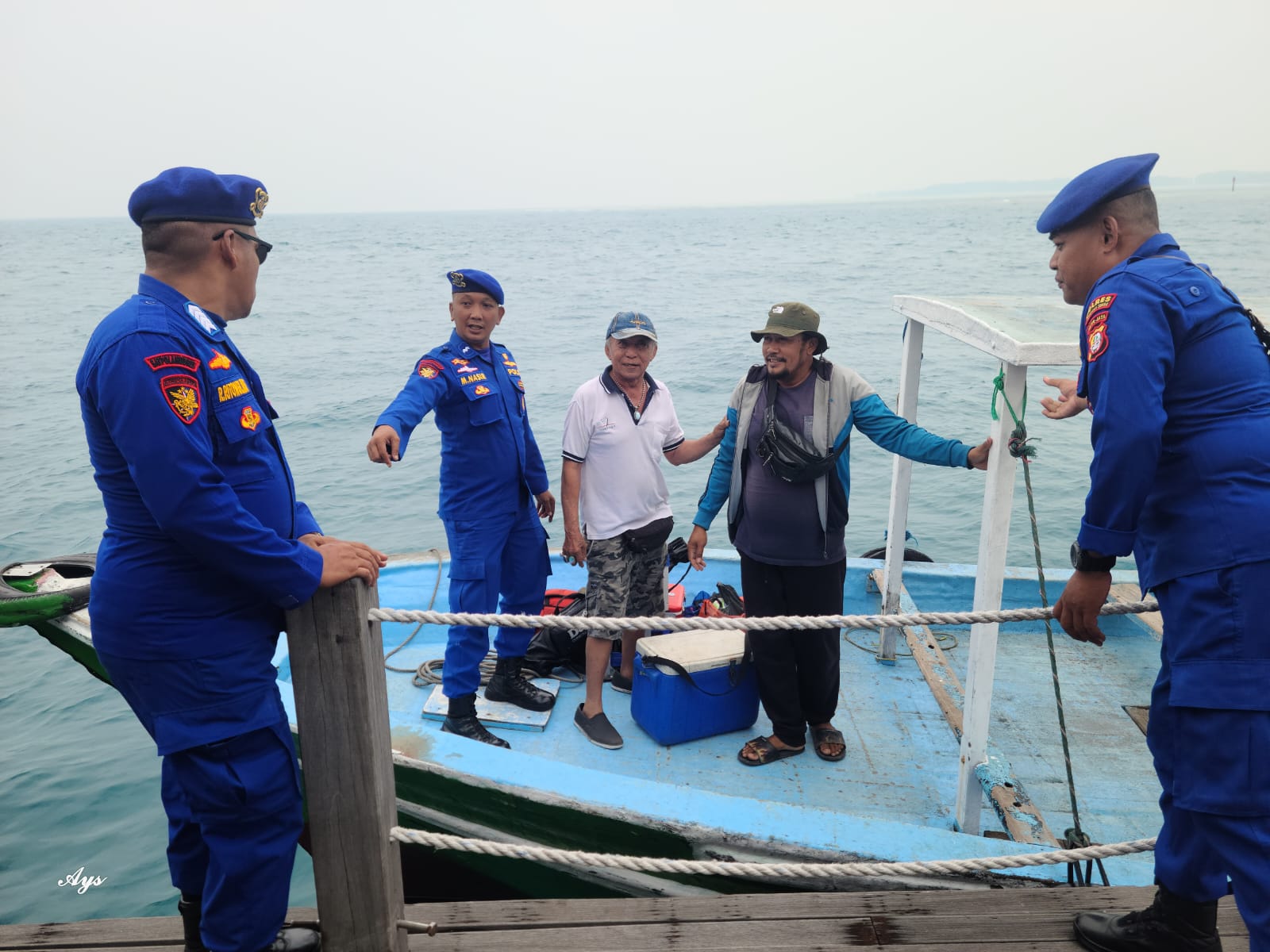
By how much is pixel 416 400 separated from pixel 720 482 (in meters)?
1.42

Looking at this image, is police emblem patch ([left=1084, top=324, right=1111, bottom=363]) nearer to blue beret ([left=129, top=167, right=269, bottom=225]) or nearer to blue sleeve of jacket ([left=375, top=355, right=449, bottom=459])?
blue beret ([left=129, top=167, right=269, bottom=225])

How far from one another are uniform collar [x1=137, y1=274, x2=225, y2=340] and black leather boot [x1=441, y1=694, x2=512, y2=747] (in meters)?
2.48

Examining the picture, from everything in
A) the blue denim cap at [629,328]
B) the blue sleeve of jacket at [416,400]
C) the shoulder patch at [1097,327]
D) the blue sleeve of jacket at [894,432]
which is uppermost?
the shoulder patch at [1097,327]

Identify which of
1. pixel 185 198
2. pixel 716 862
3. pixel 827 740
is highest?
pixel 185 198

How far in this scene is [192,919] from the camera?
7.21ft

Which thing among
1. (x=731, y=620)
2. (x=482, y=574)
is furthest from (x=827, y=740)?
(x=731, y=620)

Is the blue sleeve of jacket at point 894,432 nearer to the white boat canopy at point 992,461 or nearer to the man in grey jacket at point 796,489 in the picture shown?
the man in grey jacket at point 796,489

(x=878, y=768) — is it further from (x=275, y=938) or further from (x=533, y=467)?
(x=275, y=938)

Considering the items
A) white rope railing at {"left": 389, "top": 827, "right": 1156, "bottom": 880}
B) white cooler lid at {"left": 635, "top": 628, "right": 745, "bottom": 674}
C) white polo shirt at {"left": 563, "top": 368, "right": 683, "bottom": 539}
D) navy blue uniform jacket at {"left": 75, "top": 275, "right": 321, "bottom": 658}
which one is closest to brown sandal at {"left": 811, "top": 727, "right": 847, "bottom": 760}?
white cooler lid at {"left": 635, "top": 628, "right": 745, "bottom": 674}

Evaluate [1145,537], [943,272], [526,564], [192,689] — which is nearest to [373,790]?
A: [192,689]

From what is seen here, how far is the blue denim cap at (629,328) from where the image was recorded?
161 inches

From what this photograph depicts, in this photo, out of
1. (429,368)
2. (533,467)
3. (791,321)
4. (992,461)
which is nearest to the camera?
(992,461)

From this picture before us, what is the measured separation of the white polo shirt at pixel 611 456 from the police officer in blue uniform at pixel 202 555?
2.13 metres

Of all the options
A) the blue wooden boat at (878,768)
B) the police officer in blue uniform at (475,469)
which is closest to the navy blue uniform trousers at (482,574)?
the police officer in blue uniform at (475,469)
